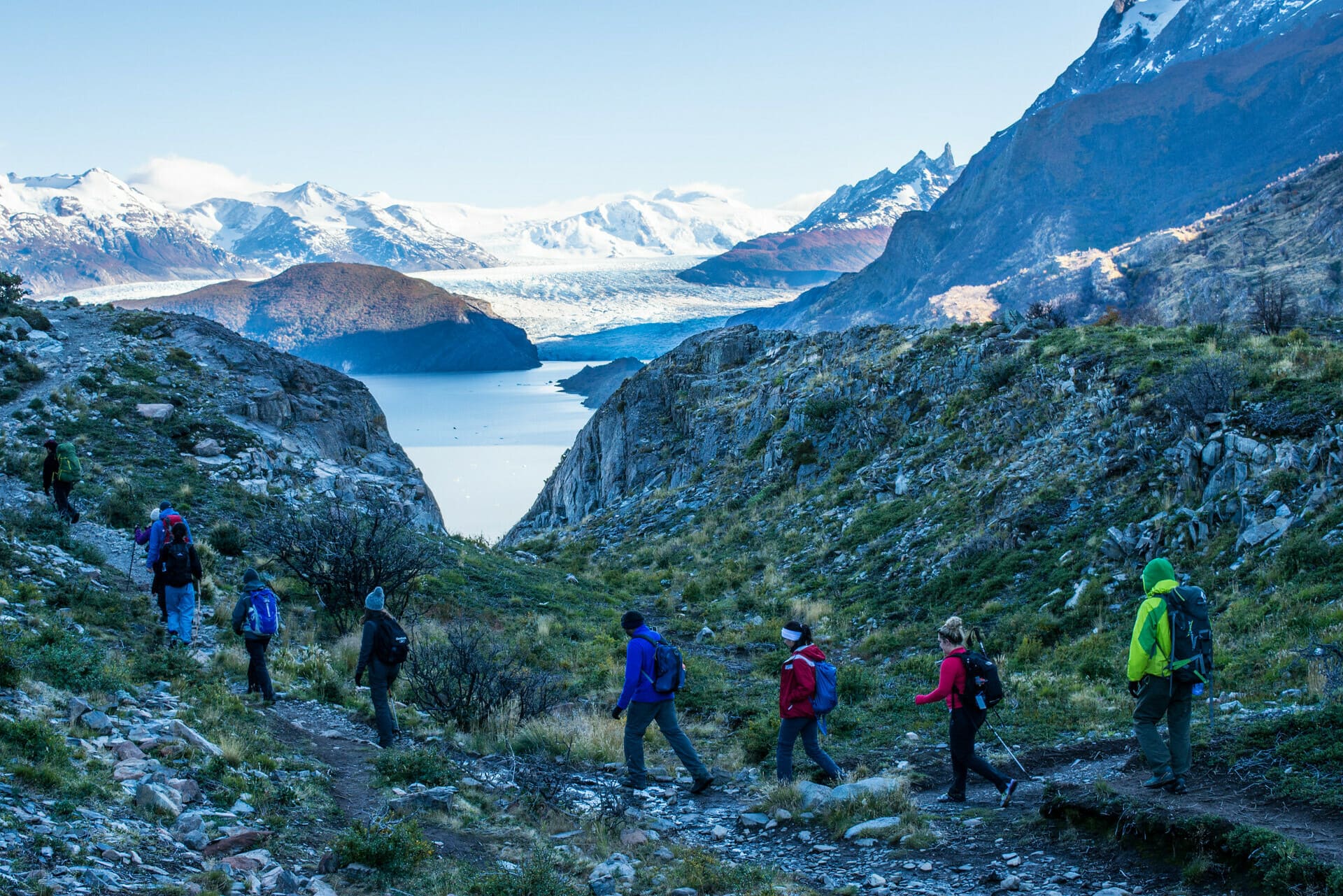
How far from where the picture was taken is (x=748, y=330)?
1407 inches

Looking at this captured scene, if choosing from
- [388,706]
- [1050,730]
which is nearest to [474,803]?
[388,706]

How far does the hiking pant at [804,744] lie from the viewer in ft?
25.4

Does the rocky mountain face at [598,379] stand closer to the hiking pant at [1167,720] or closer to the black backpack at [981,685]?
the black backpack at [981,685]

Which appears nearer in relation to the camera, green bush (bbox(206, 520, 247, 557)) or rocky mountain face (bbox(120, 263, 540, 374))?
green bush (bbox(206, 520, 247, 557))

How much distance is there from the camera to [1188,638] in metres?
6.41

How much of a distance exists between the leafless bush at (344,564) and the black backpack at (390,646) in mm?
5113

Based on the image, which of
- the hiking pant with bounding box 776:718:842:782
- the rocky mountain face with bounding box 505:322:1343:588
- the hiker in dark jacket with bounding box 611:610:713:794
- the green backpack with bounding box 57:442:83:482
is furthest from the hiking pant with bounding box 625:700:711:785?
the green backpack with bounding box 57:442:83:482

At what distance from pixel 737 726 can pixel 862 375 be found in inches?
638

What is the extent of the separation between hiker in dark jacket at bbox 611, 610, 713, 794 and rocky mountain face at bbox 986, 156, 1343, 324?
4791 centimetres

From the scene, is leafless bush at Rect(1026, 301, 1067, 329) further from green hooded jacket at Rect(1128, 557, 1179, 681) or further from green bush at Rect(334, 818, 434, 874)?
green bush at Rect(334, 818, 434, 874)

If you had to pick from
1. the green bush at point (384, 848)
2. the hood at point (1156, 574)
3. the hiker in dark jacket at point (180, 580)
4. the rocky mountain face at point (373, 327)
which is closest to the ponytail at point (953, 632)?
the hood at point (1156, 574)

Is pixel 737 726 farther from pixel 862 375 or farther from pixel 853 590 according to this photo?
pixel 862 375

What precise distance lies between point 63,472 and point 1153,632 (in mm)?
15523

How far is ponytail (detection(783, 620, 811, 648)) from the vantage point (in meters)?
7.61
